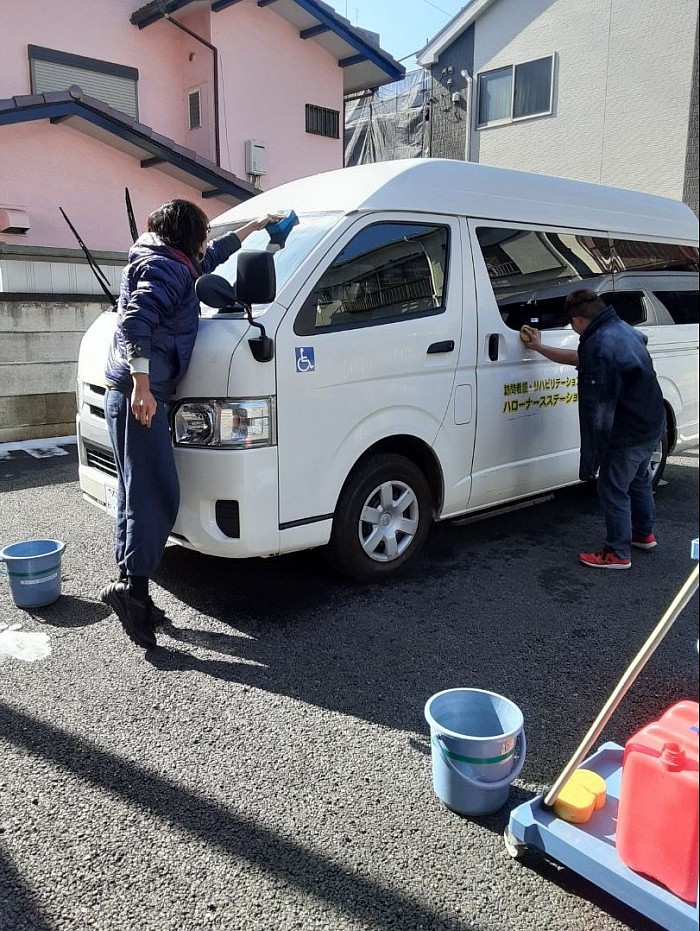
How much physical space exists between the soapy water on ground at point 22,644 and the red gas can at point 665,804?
105 inches

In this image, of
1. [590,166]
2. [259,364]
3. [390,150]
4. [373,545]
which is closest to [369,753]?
[373,545]

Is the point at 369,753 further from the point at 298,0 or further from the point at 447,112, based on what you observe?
the point at 447,112

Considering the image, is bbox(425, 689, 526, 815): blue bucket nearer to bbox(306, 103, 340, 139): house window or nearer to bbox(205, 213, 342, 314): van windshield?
bbox(205, 213, 342, 314): van windshield

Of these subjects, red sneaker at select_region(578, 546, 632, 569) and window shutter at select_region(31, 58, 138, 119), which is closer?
red sneaker at select_region(578, 546, 632, 569)

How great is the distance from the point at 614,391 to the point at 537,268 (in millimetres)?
964

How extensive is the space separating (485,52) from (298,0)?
16.5ft

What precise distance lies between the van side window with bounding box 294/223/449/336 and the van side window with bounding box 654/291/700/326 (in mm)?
2373

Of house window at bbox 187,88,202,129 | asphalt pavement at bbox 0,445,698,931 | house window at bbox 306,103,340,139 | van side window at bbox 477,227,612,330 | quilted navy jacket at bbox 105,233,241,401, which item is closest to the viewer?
asphalt pavement at bbox 0,445,698,931

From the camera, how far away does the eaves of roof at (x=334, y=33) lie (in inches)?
437

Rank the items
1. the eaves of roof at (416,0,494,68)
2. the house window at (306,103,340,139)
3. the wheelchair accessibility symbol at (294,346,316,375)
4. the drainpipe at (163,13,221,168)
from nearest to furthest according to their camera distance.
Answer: the wheelchair accessibility symbol at (294,346,316,375)
the drainpipe at (163,13,221,168)
the house window at (306,103,340,139)
the eaves of roof at (416,0,494,68)

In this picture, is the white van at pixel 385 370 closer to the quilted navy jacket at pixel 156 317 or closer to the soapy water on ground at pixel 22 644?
the quilted navy jacket at pixel 156 317

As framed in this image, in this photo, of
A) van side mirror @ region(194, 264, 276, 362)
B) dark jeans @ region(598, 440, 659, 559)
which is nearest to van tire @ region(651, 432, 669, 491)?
dark jeans @ region(598, 440, 659, 559)

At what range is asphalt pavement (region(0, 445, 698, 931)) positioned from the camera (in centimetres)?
208

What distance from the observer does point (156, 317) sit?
3.19m
